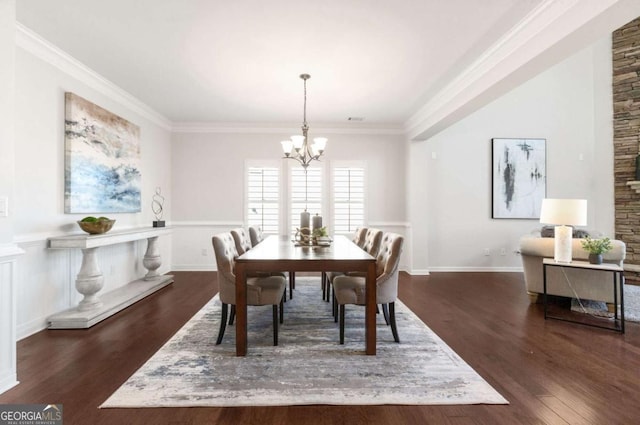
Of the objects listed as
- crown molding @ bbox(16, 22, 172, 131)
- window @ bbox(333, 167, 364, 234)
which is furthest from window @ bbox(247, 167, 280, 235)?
crown molding @ bbox(16, 22, 172, 131)

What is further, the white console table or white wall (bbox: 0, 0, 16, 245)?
the white console table

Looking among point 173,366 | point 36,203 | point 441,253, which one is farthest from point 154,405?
point 441,253

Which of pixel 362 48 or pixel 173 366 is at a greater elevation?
pixel 362 48

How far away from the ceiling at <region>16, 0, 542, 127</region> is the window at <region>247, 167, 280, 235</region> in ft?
5.25

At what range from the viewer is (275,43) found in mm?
2969

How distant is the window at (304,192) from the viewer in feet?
19.2

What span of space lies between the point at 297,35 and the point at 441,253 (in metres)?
4.61

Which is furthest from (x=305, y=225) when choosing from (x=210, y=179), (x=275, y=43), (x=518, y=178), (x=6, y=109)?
(x=518, y=178)

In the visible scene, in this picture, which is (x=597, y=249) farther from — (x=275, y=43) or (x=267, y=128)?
(x=267, y=128)

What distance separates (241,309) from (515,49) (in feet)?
10.6

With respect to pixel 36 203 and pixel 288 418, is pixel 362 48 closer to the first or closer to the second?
pixel 288 418

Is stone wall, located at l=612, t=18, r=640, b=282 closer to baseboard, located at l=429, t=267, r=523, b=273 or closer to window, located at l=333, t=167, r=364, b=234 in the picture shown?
baseboard, located at l=429, t=267, r=523, b=273

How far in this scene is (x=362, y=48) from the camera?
3053mm

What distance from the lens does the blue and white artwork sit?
3.40 metres
